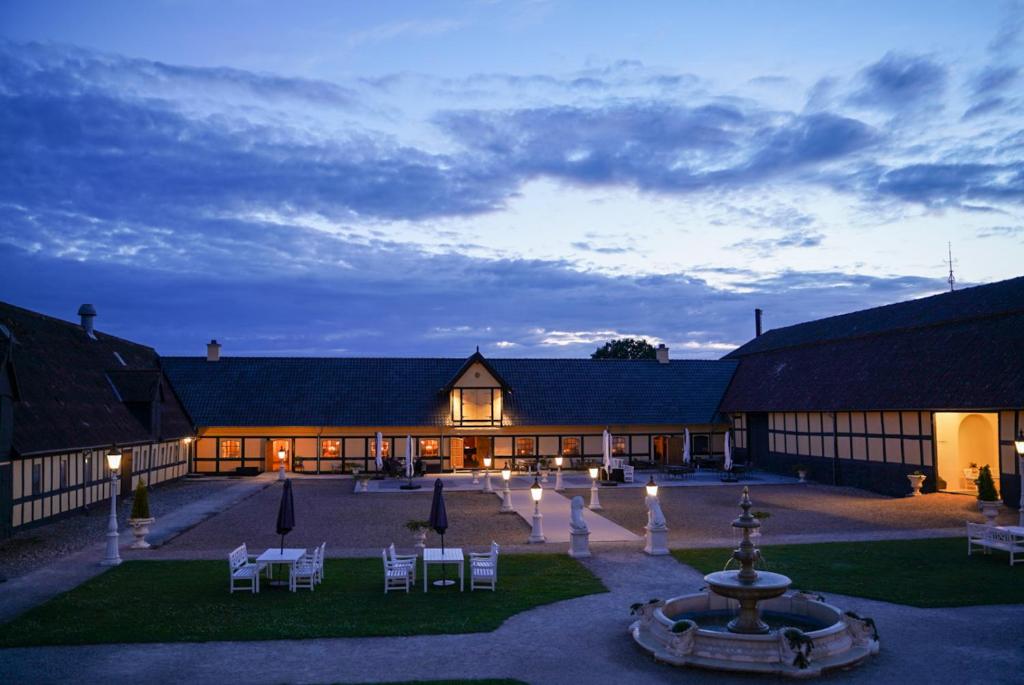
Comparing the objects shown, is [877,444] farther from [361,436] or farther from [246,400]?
[246,400]

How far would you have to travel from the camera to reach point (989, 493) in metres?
23.2

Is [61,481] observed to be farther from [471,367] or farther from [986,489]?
[986,489]

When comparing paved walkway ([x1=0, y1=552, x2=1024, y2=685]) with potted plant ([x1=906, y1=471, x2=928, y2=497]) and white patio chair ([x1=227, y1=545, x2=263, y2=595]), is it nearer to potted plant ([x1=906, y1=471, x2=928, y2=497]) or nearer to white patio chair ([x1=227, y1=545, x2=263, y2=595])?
white patio chair ([x1=227, y1=545, x2=263, y2=595])

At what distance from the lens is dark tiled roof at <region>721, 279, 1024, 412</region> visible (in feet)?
93.1

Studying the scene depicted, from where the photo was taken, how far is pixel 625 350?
8931 centimetres

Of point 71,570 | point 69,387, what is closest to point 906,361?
point 71,570

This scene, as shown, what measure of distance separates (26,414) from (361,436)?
21172 mm

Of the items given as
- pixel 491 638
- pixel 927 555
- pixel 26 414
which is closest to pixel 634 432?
pixel 927 555

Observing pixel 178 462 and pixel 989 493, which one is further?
pixel 178 462

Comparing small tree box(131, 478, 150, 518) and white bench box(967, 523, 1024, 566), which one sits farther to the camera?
small tree box(131, 478, 150, 518)

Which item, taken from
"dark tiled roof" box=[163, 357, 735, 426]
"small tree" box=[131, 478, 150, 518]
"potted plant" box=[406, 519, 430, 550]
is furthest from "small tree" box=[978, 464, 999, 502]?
"small tree" box=[131, 478, 150, 518]

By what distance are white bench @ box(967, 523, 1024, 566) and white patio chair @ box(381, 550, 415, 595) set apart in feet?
41.1

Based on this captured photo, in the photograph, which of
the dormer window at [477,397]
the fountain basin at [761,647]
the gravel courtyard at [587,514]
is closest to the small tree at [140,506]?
the gravel courtyard at [587,514]

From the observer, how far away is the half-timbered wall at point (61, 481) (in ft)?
73.0
